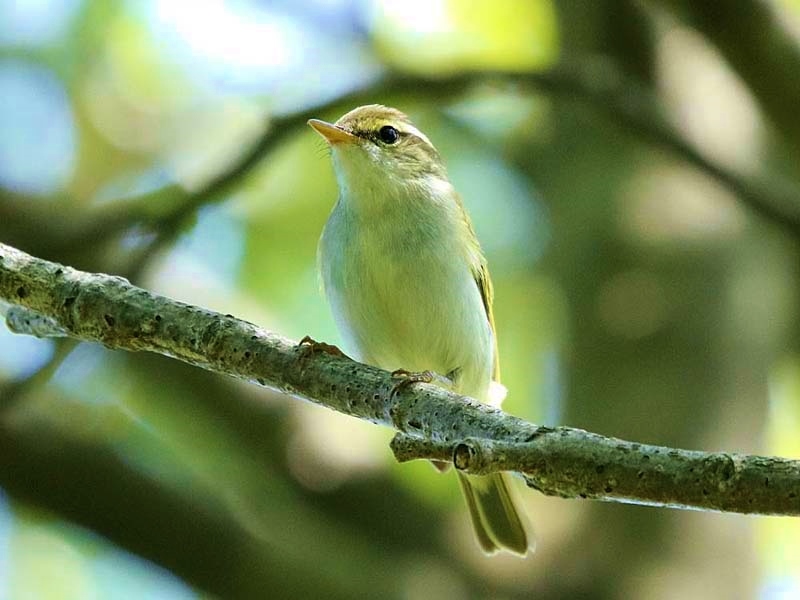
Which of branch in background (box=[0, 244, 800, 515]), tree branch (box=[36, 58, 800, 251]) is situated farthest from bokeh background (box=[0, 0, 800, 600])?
branch in background (box=[0, 244, 800, 515])

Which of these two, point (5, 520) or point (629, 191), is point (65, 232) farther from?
point (629, 191)

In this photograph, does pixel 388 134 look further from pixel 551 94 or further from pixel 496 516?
pixel 496 516

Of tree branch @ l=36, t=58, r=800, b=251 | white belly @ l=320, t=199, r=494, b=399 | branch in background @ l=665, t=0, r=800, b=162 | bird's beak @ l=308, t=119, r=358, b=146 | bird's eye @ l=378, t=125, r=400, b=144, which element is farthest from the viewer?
branch in background @ l=665, t=0, r=800, b=162

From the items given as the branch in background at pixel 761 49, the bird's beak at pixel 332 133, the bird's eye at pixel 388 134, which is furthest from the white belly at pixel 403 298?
the branch in background at pixel 761 49


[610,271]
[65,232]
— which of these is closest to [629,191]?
[610,271]

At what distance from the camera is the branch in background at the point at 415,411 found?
1.94 meters

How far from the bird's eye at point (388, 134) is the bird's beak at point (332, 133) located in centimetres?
22

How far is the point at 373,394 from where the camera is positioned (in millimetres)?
2912

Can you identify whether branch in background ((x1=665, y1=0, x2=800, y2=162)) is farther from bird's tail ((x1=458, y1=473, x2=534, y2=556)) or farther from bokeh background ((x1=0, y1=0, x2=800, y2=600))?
bird's tail ((x1=458, y1=473, x2=534, y2=556))

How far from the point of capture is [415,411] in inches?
107

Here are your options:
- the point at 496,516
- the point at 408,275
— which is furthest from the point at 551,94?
the point at 496,516

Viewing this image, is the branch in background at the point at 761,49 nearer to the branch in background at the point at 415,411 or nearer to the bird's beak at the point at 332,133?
the bird's beak at the point at 332,133

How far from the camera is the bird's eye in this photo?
5.20 m

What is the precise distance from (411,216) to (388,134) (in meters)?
0.68
